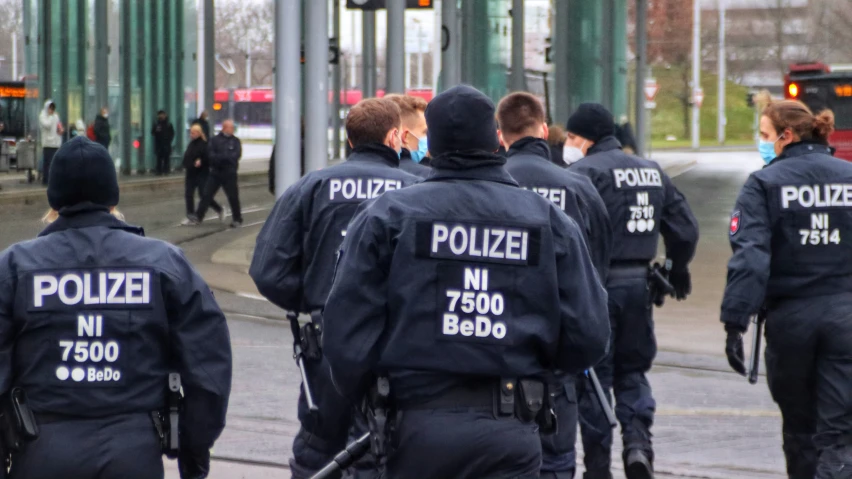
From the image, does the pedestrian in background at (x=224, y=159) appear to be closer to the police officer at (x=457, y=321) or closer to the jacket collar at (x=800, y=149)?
the jacket collar at (x=800, y=149)

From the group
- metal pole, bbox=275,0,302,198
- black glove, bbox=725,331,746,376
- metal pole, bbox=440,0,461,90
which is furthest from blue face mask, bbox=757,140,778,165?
metal pole, bbox=440,0,461,90

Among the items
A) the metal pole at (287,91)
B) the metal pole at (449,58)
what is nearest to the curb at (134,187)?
the metal pole at (449,58)

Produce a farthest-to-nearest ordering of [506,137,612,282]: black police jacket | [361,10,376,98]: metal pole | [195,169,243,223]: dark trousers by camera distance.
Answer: [361,10,376,98]: metal pole
[195,169,243,223]: dark trousers
[506,137,612,282]: black police jacket

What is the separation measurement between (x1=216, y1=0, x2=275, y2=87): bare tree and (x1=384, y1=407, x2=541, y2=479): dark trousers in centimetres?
7061

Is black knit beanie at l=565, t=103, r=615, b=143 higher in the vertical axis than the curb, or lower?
higher

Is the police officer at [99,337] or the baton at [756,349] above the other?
the police officer at [99,337]

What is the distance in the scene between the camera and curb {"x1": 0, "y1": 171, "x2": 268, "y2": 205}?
87.5 ft

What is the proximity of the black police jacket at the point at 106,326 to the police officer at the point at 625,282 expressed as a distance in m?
3.16

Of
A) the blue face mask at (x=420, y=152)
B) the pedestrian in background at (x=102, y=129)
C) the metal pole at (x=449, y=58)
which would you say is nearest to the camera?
the blue face mask at (x=420, y=152)

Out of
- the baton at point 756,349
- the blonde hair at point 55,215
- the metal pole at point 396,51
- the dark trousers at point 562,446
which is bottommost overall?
the dark trousers at point 562,446

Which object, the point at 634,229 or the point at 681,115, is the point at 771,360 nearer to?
the point at 634,229

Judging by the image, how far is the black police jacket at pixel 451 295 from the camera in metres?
3.92

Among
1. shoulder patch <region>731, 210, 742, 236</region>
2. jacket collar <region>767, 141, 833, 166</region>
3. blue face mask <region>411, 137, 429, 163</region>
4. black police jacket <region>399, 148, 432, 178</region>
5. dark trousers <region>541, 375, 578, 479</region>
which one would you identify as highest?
jacket collar <region>767, 141, 833, 166</region>

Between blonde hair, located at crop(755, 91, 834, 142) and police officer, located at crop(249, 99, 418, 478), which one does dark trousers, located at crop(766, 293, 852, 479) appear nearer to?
blonde hair, located at crop(755, 91, 834, 142)
